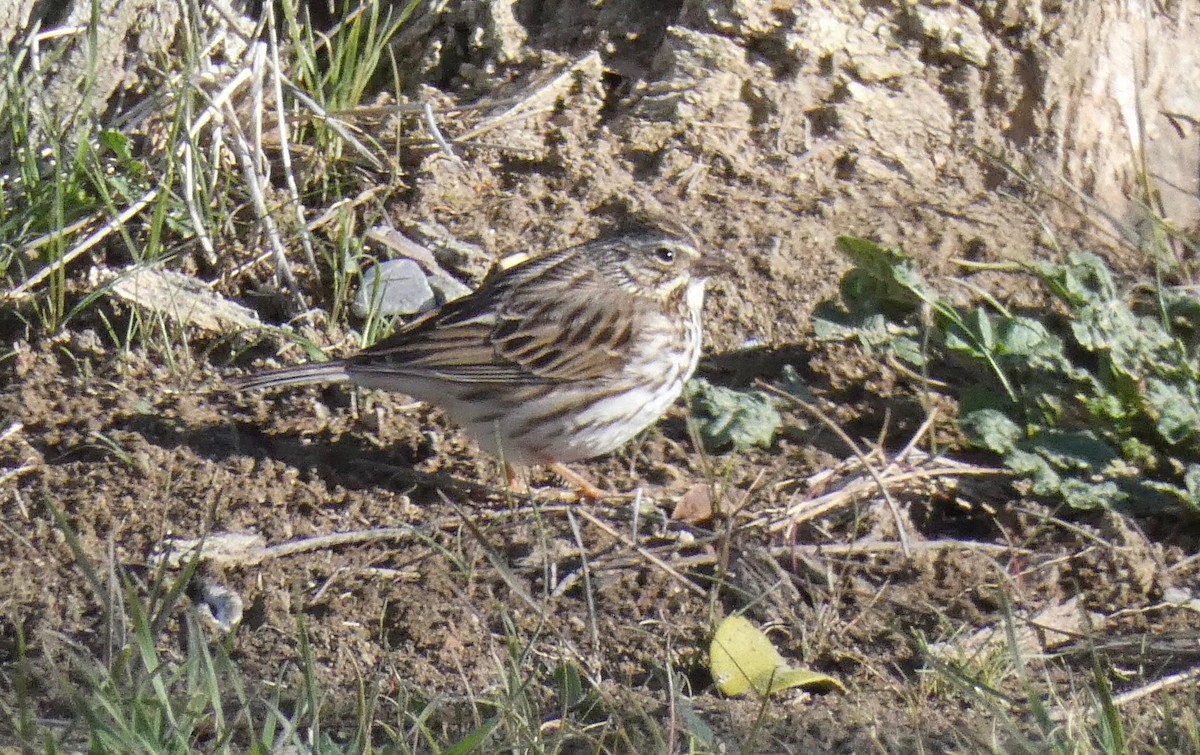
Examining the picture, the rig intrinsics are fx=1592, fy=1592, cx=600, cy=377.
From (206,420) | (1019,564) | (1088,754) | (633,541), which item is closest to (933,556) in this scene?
(1019,564)

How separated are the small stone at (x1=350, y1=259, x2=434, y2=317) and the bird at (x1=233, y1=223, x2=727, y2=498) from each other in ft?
0.55

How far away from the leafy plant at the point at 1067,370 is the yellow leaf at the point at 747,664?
1195 millimetres

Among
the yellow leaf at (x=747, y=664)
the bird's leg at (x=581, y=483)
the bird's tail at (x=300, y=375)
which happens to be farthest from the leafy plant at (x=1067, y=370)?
the bird's tail at (x=300, y=375)

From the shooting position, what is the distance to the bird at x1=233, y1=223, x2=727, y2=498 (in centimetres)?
537

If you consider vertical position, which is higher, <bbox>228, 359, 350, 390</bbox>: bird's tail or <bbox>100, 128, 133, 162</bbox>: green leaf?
<bbox>100, 128, 133, 162</bbox>: green leaf

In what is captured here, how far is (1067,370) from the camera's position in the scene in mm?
5176

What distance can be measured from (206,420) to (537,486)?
118 cm

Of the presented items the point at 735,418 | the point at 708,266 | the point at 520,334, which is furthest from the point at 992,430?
the point at 520,334

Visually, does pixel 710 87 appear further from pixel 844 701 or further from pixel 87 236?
pixel 844 701

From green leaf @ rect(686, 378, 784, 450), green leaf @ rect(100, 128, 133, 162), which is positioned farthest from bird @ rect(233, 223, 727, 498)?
green leaf @ rect(100, 128, 133, 162)

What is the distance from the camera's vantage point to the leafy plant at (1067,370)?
494cm

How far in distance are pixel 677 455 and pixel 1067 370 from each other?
4.41 ft

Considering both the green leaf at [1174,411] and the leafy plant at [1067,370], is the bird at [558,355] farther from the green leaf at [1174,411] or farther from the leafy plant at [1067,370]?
the green leaf at [1174,411]

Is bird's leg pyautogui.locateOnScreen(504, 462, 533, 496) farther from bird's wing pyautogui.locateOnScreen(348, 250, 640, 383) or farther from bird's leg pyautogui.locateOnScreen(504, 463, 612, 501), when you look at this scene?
bird's wing pyautogui.locateOnScreen(348, 250, 640, 383)
